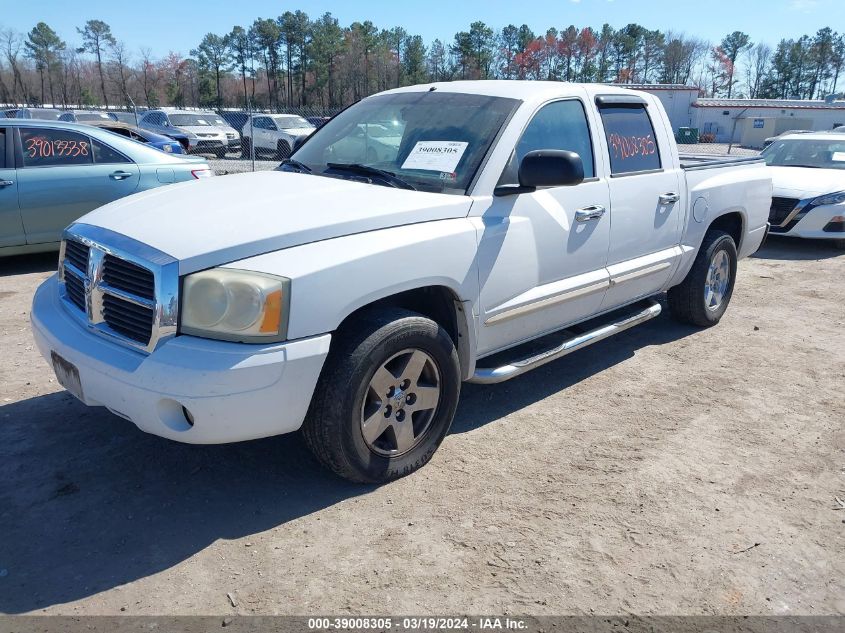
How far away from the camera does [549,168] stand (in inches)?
142

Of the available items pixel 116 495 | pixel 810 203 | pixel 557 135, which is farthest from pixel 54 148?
pixel 810 203

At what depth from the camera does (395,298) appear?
3529 millimetres

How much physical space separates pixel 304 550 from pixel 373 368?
32.3 inches

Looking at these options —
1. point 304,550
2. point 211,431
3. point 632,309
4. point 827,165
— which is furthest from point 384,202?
point 827,165

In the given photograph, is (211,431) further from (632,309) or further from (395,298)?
(632,309)

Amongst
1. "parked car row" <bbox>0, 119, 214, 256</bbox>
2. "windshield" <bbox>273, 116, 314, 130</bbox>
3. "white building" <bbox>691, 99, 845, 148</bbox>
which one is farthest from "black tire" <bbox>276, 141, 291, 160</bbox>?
"white building" <bbox>691, 99, 845, 148</bbox>

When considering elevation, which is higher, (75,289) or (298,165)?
(298,165)

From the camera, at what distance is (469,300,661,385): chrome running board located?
3.84m

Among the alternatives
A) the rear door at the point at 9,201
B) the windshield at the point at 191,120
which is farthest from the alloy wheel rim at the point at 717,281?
the windshield at the point at 191,120

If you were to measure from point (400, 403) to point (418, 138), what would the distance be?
1580 millimetres

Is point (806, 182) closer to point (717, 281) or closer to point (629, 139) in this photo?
point (717, 281)

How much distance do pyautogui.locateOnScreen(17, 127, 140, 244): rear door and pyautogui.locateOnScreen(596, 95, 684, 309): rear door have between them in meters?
5.47

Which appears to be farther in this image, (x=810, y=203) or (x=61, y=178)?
(x=810, y=203)

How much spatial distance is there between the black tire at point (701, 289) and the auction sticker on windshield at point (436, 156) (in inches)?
108
